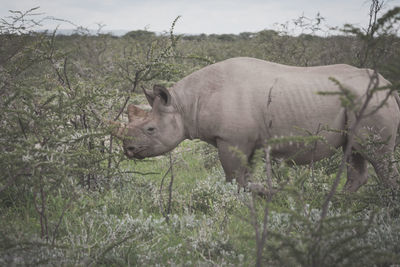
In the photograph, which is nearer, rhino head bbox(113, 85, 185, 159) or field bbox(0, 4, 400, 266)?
field bbox(0, 4, 400, 266)

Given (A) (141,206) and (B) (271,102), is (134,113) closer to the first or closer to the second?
(A) (141,206)

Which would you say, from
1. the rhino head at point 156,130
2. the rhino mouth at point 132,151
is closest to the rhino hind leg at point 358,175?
the rhino head at point 156,130

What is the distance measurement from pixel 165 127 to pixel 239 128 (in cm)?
92

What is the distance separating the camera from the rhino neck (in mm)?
4301

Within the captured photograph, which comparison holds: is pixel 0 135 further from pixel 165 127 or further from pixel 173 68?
pixel 173 68

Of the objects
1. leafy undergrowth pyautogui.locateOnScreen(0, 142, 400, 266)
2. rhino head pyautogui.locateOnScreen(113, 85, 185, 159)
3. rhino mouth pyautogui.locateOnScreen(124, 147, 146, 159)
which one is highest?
rhino head pyautogui.locateOnScreen(113, 85, 185, 159)

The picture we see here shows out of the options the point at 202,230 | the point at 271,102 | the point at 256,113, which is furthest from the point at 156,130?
the point at 202,230

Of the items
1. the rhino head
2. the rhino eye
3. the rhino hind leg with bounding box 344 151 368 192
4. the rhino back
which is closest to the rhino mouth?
the rhino head

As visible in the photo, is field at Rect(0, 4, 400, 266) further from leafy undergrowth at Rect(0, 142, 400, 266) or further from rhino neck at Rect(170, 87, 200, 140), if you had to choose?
rhino neck at Rect(170, 87, 200, 140)

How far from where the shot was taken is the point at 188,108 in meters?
4.32

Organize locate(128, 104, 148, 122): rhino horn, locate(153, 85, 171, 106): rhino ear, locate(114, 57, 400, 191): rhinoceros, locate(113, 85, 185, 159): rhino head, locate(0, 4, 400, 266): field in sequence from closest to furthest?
1. locate(0, 4, 400, 266): field
2. locate(114, 57, 400, 191): rhinoceros
3. locate(153, 85, 171, 106): rhino ear
4. locate(113, 85, 185, 159): rhino head
5. locate(128, 104, 148, 122): rhino horn

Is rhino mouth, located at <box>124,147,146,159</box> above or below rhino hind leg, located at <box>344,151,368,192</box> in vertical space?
above

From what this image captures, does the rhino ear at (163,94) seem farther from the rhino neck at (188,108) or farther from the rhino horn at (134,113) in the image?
the rhino horn at (134,113)

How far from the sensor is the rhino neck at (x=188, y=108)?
4.30 metres
